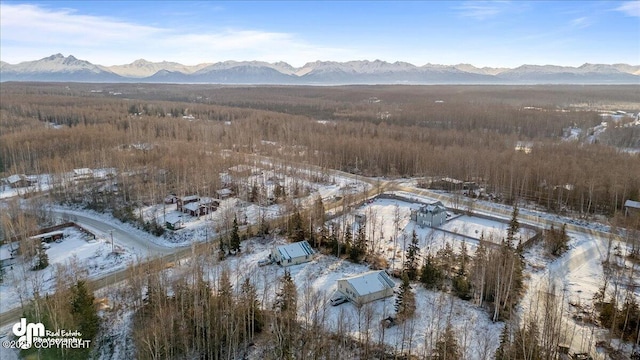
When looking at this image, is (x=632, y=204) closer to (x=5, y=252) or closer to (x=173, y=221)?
(x=173, y=221)

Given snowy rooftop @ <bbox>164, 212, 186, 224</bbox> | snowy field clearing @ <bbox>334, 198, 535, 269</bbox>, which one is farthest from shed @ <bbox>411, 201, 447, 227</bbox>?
snowy rooftop @ <bbox>164, 212, 186, 224</bbox>

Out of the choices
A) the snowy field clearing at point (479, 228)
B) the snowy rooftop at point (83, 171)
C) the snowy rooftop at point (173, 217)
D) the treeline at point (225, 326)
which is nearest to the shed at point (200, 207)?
the snowy rooftop at point (173, 217)

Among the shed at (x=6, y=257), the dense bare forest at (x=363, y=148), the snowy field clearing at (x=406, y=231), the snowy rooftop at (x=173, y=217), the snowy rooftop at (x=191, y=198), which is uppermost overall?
the dense bare forest at (x=363, y=148)

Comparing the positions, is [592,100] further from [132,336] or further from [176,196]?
[132,336]

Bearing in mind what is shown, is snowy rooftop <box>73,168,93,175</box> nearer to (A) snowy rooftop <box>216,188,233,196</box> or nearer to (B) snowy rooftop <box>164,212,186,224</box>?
(B) snowy rooftop <box>164,212,186,224</box>

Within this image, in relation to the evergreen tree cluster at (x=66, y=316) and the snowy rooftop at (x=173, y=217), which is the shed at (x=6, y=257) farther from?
the snowy rooftop at (x=173, y=217)

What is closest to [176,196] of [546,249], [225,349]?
[225,349]
